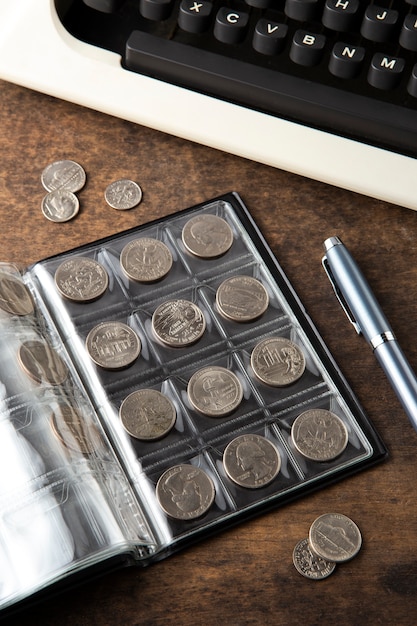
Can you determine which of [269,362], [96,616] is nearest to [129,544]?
[96,616]

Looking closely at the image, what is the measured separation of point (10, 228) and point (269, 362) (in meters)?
0.30

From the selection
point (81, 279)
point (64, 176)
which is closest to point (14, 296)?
point (81, 279)

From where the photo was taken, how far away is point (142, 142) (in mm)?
861

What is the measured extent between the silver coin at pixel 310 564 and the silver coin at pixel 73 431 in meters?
0.19

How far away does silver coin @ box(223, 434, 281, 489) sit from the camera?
2.23 ft

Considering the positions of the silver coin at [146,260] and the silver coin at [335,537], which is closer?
the silver coin at [335,537]

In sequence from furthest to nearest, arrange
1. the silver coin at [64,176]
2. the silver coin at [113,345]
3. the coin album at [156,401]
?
the silver coin at [64,176], the silver coin at [113,345], the coin album at [156,401]

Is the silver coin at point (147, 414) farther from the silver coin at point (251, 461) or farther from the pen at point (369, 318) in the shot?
the pen at point (369, 318)

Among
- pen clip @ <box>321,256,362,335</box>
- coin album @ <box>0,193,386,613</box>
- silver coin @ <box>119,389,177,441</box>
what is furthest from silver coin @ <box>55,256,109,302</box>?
pen clip @ <box>321,256,362,335</box>

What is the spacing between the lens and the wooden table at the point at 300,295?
0.65 metres

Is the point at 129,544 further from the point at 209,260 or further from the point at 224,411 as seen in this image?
the point at 209,260

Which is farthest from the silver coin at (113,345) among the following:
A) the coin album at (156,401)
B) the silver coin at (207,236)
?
the silver coin at (207,236)

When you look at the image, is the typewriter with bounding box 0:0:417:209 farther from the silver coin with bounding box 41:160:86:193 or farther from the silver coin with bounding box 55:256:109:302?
the silver coin with bounding box 55:256:109:302

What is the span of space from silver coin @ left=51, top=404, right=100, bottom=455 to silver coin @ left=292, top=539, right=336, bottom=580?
194 millimetres
